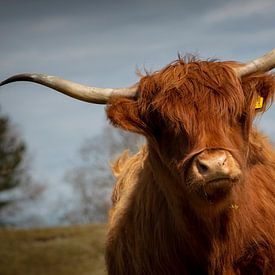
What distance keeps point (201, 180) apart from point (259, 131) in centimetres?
198

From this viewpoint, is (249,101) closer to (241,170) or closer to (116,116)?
(241,170)

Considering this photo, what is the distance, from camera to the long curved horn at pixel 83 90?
5875mm

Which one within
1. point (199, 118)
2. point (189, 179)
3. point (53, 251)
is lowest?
point (53, 251)

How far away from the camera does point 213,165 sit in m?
4.78

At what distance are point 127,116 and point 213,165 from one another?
116 cm

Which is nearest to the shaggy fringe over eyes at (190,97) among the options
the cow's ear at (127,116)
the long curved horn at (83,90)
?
the cow's ear at (127,116)

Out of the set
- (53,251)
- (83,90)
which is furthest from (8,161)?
(83,90)

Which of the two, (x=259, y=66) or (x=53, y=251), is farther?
(x=53, y=251)

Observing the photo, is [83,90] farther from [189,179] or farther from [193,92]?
[189,179]

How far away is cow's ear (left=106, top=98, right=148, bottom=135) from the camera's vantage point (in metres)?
5.68

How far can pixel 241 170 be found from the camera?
5.18 m

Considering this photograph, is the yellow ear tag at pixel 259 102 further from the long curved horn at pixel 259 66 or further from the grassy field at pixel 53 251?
the grassy field at pixel 53 251

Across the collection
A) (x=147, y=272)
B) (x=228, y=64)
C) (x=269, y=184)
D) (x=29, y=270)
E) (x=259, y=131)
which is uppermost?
(x=228, y=64)

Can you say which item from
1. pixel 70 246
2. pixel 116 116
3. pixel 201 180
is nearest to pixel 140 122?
pixel 116 116
